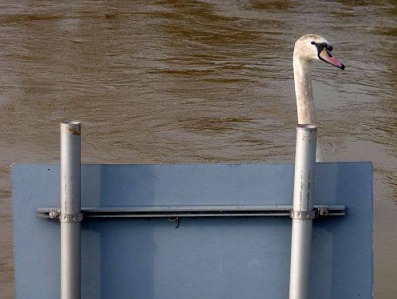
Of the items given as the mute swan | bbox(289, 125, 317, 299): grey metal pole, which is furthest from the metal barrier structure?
the mute swan

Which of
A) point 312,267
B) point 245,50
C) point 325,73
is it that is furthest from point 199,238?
point 245,50

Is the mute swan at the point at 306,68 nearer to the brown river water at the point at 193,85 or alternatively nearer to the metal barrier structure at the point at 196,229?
the brown river water at the point at 193,85

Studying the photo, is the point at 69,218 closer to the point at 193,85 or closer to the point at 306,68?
the point at 306,68

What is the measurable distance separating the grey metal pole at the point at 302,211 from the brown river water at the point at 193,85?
11.1 feet

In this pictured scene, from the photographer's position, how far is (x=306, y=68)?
5531 mm

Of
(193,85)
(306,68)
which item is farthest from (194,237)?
(193,85)

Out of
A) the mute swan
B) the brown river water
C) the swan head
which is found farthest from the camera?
the brown river water

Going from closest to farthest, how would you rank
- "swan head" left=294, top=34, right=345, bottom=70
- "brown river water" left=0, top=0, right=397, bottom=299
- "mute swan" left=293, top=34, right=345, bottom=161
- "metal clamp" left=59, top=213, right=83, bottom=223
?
"metal clamp" left=59, top=213, right=83, bottom=223 → "mute swan" left=293, top=34, right=345, bottom=161 → "swan head" left=294, top=34, right=345, bottom=70 → "brown river water" left=0, top=0, right=397, bottom=299

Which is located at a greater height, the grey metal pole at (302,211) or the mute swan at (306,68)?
the mute swan at (306,68)

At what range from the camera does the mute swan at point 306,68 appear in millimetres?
5309

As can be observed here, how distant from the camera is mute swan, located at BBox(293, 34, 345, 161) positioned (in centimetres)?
531

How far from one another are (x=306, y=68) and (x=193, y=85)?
523 cm

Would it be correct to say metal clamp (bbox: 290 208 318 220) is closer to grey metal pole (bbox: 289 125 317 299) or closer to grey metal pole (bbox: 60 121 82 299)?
grey metal pole (bbox: 289 125 317 299)

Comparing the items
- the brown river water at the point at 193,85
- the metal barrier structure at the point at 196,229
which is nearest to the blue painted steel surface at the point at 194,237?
the metal barrier structure at the point at 196,229
